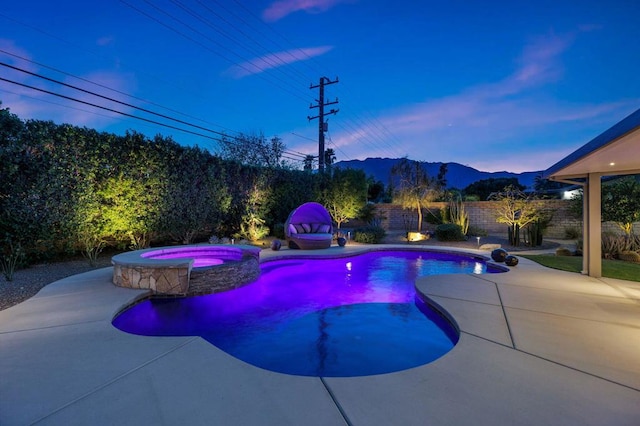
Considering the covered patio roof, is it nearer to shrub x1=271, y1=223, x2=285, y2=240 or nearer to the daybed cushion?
the daybed cushion

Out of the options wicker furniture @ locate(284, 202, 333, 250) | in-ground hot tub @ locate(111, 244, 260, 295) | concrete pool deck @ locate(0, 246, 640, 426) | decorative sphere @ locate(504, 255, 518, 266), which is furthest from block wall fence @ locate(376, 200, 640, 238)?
concrete pool deck @ locate(0, 246, 640, 426)

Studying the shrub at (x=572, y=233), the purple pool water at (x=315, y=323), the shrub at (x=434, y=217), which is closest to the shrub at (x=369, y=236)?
the shrub at (x=434, y=217)

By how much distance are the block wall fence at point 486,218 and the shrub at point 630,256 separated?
4282mm

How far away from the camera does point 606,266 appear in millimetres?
6879

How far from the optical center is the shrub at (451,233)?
1234 cm

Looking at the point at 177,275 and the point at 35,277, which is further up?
the point at 177,275

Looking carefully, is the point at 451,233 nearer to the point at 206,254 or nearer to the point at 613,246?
the point at 613,246

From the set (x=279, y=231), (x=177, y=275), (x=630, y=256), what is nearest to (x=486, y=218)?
(x=630, y=256)

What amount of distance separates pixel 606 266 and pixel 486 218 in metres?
9.46

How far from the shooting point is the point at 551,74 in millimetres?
10523

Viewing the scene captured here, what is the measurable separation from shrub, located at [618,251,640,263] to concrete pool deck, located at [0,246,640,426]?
5.60m

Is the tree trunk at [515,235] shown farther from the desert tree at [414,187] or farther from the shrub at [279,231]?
the shrub at [279,231]

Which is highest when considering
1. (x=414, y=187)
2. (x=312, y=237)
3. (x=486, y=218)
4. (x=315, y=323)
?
(x=414, y=187)

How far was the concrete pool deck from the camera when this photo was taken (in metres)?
1.88
